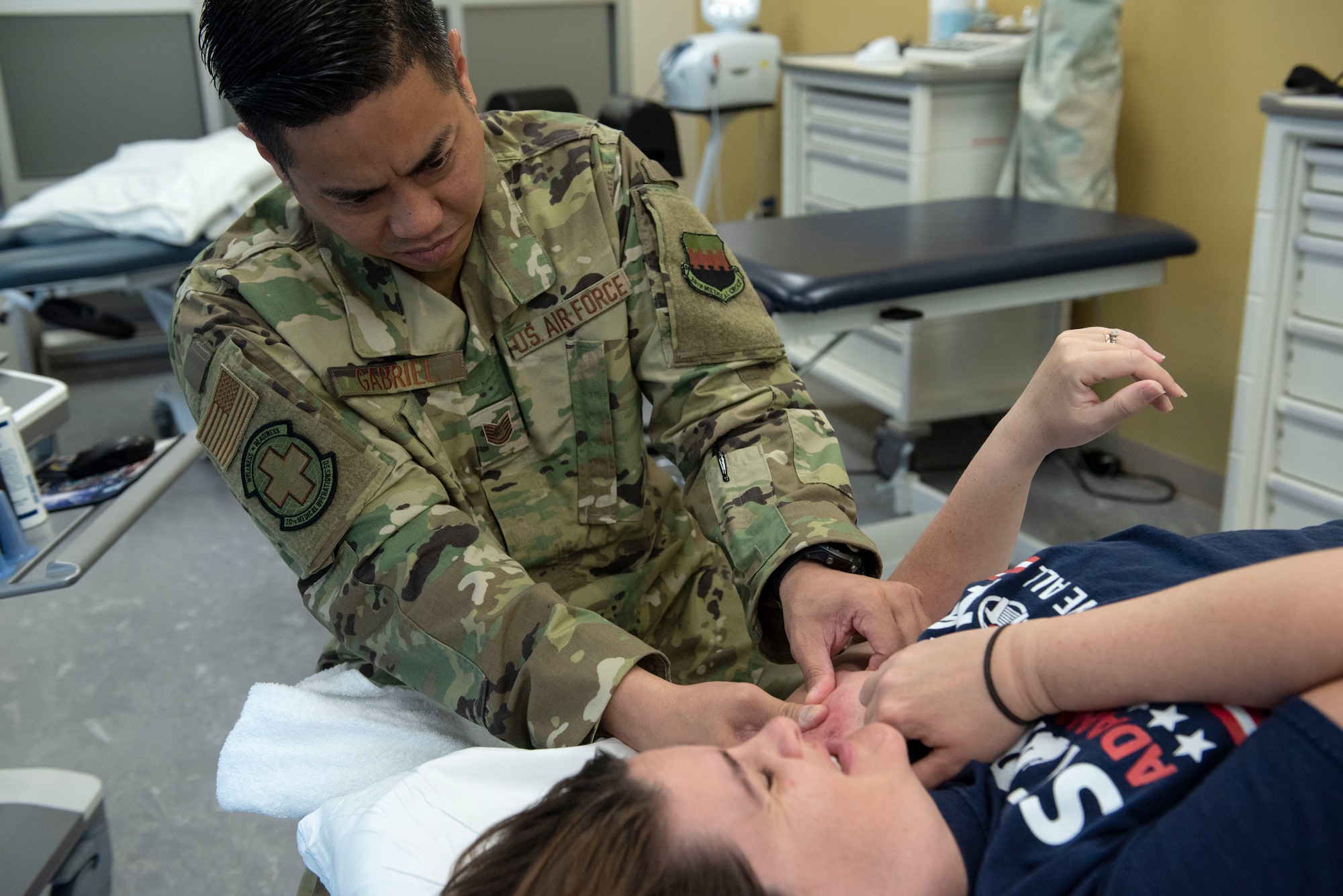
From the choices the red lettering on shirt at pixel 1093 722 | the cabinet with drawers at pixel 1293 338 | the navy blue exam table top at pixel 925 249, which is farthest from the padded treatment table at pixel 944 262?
the red lettering on shirt at pixel 1093 722

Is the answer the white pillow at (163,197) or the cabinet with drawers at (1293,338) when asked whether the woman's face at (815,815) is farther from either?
the white pillow at (163,197)

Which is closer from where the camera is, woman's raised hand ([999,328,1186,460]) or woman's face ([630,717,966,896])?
woman's face ([630,717,966,896])

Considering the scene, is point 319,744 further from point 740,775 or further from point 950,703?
point 950,703

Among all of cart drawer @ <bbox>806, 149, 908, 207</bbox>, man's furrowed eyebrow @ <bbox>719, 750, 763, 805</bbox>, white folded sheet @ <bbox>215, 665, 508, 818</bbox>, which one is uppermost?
cart drawer @ <bbox>806, 149, 908, 207</bbox>

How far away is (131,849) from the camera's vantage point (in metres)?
1.90

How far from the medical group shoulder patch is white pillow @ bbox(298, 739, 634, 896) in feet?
1.79

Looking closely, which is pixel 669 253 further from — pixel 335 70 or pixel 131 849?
pixel 131 849

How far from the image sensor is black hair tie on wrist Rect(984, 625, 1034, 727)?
844 mm

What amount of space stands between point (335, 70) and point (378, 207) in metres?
0.15

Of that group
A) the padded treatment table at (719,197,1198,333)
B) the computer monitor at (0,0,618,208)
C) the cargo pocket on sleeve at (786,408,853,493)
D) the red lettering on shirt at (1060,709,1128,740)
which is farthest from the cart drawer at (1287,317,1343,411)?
the computer monitor at (0,0,618,208)

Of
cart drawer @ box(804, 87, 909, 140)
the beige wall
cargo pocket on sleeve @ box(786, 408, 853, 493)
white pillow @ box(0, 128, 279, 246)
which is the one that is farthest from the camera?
white pillow @ box(0, 128, 279, 246)

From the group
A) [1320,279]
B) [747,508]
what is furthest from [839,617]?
[1320,279]

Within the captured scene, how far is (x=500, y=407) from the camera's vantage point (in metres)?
1.25

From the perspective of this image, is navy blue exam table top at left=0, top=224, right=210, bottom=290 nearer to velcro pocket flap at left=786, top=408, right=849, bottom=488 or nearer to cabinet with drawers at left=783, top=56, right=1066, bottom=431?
cabinet with drawers at left=783, top=56, right=1066, bottom=431
